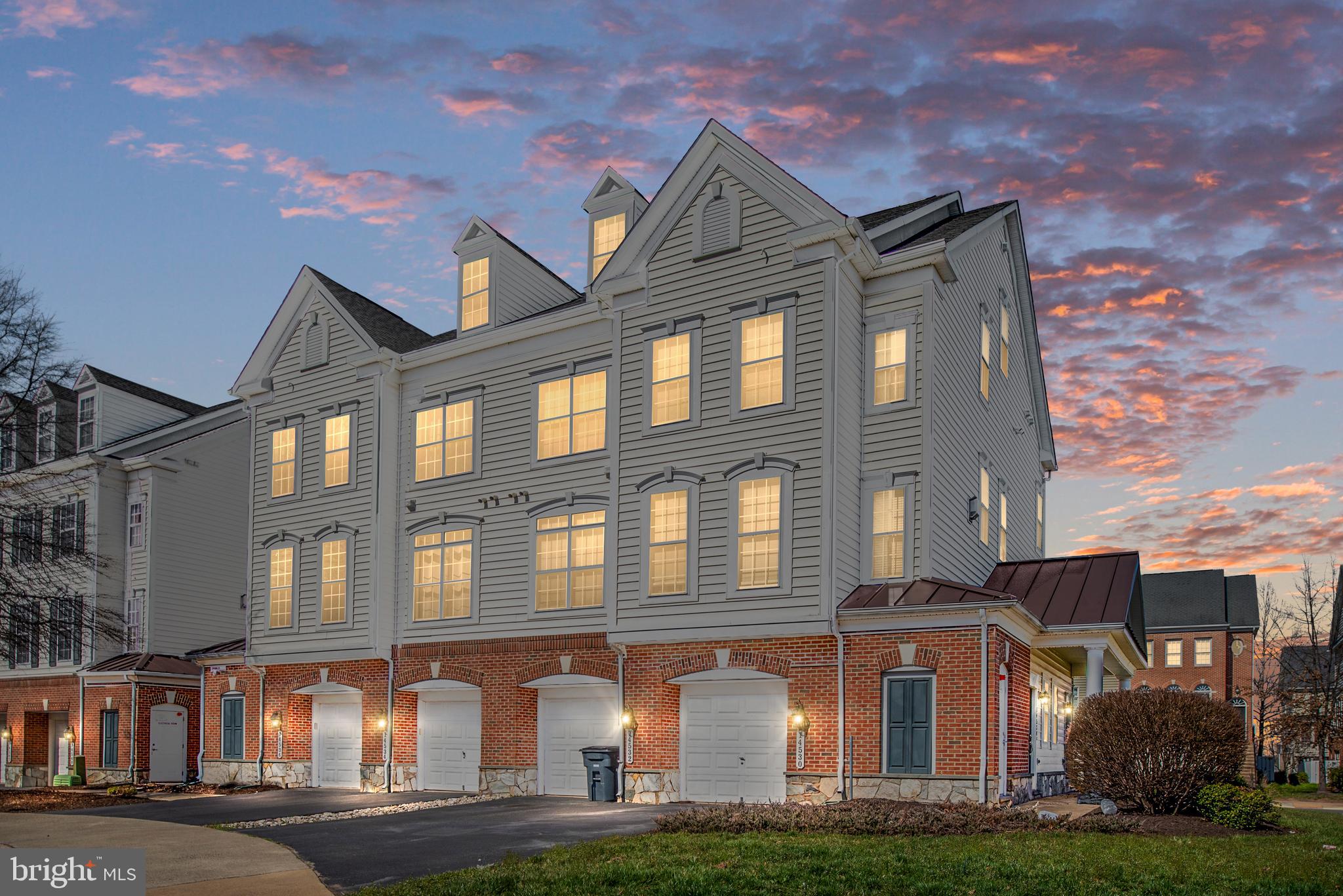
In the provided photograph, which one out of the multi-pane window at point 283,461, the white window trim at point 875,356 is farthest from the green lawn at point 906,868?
the multi-pane window at point 283,461

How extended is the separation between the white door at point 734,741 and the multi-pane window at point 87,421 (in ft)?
84.2

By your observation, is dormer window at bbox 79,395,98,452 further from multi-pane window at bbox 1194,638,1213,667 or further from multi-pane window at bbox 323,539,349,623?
multi-pane window at bbox 1194,638,1213,667

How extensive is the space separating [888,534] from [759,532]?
96.0 inches

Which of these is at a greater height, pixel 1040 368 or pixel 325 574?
pixel 1040 368

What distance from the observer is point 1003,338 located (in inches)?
1143

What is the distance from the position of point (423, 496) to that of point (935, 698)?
13776mm

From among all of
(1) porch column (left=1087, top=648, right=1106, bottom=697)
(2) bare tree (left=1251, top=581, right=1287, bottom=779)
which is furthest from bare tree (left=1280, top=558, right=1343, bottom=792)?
(1) porch column (left=1087, top=648, right=1106, bottom=697)

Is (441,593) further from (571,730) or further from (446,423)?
(571,730)

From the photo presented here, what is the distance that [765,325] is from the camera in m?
22.8

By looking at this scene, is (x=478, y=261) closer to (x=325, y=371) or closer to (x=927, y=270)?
(x=325, y=371)

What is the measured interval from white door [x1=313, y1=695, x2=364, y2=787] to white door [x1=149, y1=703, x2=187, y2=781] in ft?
27.0

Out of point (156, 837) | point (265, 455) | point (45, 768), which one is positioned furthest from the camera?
point (45, 768)

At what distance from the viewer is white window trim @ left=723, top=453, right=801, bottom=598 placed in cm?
2159

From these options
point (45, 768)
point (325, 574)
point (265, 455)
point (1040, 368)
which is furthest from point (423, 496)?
point (45, 768)
